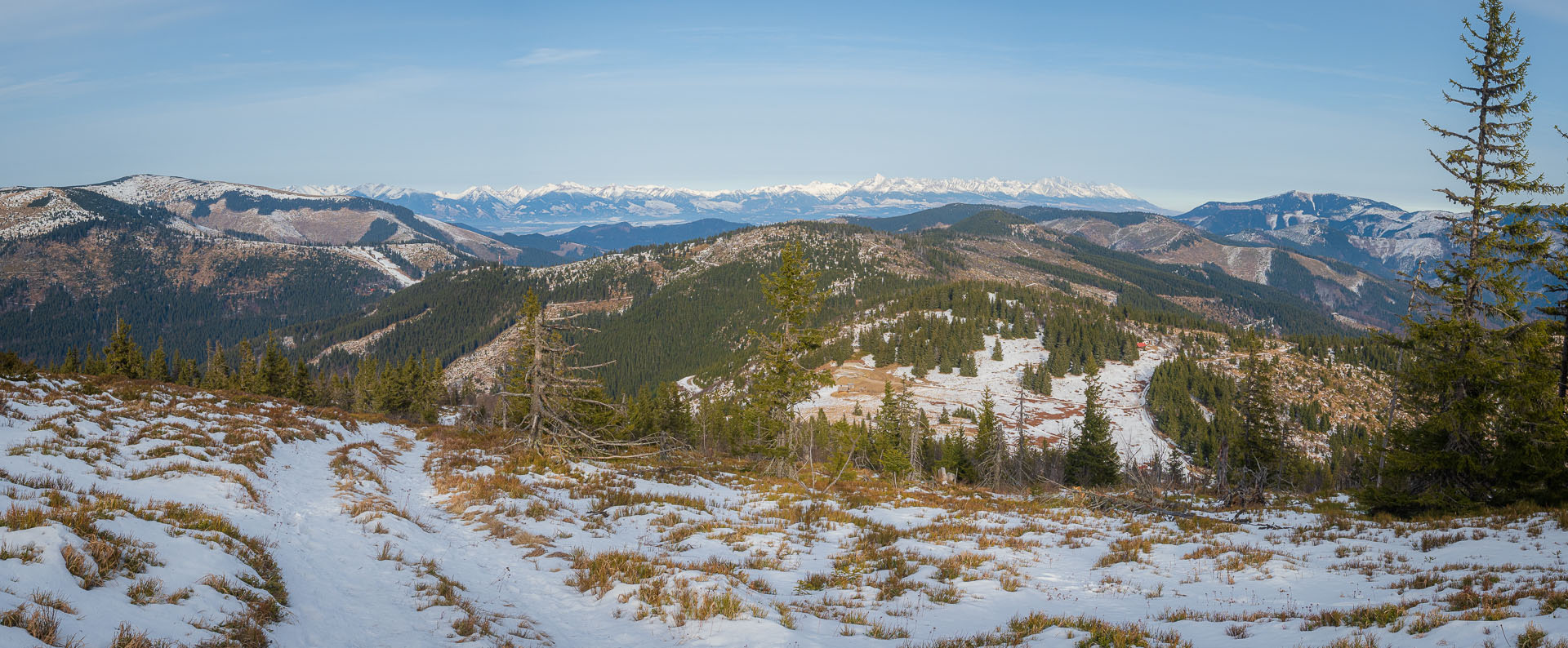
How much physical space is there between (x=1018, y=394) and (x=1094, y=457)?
102ft

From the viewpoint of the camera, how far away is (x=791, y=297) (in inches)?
1271

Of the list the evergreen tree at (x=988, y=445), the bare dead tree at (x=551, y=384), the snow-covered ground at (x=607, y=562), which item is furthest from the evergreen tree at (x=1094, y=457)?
the bare dead tree at (x=551, y=384)

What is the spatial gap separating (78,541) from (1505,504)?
1184 inches

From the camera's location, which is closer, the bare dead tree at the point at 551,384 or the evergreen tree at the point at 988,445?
the bare dead tree at the point at 551,384

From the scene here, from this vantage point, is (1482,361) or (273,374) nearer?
(1482,361)

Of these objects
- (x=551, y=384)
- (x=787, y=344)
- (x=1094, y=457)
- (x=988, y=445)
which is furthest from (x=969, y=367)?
(x=551, y=384)

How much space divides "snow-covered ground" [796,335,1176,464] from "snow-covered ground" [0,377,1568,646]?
2821 inches

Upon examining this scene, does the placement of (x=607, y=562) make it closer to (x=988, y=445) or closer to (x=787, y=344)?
(x=787, y=344)

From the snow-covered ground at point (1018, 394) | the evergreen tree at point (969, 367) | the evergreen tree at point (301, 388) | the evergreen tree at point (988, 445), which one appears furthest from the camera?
the evergreen tree at point (969, 367)

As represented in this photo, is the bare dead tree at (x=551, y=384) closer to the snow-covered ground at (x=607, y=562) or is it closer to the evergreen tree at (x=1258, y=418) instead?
the snow-covered ground at (x=607, y=562)

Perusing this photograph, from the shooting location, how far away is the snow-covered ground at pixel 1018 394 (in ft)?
316

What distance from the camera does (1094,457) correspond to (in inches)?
2621

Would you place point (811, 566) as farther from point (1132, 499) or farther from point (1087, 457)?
point (1087, 457)

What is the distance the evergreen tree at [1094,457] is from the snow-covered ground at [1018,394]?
17.0 meters
